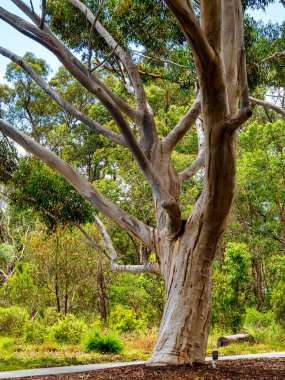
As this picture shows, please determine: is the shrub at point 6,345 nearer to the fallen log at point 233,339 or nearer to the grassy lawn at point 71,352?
the grassy lawn at point 71,352

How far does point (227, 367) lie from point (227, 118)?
3.06 metres

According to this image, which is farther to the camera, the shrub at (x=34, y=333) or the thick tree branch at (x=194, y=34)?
the shrub at (x=34, y=333)

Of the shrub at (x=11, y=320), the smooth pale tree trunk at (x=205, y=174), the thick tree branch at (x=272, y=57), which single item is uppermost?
the thick tree branch at (x=272, y=57)

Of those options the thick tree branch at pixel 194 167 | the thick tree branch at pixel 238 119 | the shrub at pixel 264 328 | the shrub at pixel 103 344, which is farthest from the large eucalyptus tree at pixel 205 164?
the shrub at pixel 264 328

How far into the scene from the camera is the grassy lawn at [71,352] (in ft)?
29.5

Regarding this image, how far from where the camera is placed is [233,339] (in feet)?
42.6

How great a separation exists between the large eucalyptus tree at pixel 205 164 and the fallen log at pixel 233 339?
634 cm

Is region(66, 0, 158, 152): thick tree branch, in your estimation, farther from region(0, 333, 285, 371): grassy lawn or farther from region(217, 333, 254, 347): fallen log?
region(217, 333, 254, 347): fallen log

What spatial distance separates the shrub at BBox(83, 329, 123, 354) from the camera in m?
10.9

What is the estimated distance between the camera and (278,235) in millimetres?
20359

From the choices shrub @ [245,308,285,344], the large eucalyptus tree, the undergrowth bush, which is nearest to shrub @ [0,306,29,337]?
the undergrowth bush

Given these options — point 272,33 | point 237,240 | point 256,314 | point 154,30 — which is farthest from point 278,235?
point 154,30

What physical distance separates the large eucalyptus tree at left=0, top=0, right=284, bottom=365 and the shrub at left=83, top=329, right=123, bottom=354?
4.09m

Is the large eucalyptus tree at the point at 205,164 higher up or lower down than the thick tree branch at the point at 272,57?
lower down
